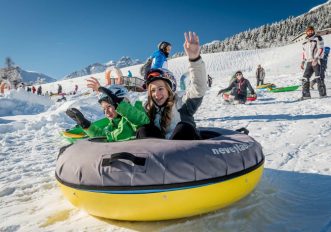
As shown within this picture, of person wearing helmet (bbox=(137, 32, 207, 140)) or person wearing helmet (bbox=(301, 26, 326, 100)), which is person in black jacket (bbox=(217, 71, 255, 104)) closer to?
person wearing helmet (bbox=(301, 26, 326, 100))

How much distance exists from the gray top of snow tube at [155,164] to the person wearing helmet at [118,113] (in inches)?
21.5

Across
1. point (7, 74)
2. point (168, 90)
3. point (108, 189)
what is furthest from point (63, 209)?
point (7, 74)

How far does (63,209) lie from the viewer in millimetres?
2955

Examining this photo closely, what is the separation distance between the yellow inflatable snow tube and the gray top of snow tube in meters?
0.05

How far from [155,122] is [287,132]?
3.46 m

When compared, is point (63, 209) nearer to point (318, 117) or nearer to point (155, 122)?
point (155, 122)

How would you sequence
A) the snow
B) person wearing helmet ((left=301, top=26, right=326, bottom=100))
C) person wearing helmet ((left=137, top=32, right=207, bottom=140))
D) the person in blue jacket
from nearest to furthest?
the snow → person wearing helmet ((left=137, top=32, right=207, bottom=140)) → the person in blue jacket → person wearing helmet ((left=301, top=26, right=326, bottom=100))

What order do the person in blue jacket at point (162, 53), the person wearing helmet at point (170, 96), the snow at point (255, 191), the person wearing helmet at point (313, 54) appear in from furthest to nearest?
1. the person wearing helmet at point (313, 54)
2. the person in blue jacket at point (162, 53)
3. the person wearing helmet at point (170, 96)
4. the snow at point (255, 191)

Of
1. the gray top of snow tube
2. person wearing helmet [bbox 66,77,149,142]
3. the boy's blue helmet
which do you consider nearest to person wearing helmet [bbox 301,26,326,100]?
the boy's blue helmet

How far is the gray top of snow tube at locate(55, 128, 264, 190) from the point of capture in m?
2.14

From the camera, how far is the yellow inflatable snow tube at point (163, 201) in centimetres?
215

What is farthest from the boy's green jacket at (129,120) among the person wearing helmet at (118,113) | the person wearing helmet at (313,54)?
the person wearing helmet at (313,54)

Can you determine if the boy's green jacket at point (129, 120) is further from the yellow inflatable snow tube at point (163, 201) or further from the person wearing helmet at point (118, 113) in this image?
the yellow inflatable snow tube at point (163, 201)

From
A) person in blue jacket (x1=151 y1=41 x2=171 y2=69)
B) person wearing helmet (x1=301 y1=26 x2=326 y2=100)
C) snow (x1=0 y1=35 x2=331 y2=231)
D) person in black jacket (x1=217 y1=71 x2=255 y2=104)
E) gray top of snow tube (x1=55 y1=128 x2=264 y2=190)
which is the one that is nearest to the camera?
gray top of snow tube (x1=55 y1=128 x2=264 y2=190)
